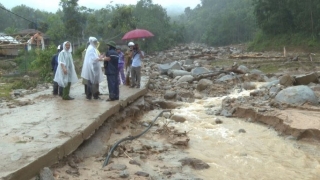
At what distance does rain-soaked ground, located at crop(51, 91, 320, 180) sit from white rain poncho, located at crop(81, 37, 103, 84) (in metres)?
1.18

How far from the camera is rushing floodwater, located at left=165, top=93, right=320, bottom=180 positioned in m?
5.32

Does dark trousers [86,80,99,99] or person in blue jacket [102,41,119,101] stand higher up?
person in blue jacket [102,41,119,101]

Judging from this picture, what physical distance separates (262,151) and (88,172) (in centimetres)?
336

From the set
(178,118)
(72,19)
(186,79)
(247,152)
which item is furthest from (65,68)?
(72,19)

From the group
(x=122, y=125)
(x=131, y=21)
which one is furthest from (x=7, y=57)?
(x=122, y=125)

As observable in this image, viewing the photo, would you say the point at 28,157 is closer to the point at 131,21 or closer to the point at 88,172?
the point at 88,172

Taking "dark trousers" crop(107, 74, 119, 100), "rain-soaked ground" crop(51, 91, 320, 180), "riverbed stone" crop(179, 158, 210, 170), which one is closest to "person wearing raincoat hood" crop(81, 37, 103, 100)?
"dark trousers" crop(107, 74, 119, 100)

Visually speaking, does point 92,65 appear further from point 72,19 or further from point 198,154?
point 72,19

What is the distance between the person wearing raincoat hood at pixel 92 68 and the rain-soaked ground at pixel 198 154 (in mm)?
1071

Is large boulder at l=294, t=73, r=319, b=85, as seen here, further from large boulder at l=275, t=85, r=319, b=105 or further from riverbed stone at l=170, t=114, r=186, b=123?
riverbed stone at l=170, t=114, r=186, b=123

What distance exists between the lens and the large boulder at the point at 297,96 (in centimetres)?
918

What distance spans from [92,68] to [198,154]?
3.04 metres

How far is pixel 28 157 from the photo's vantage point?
3963 mm

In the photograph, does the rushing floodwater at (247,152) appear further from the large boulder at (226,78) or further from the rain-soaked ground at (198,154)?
the large boulder at (226,78)
